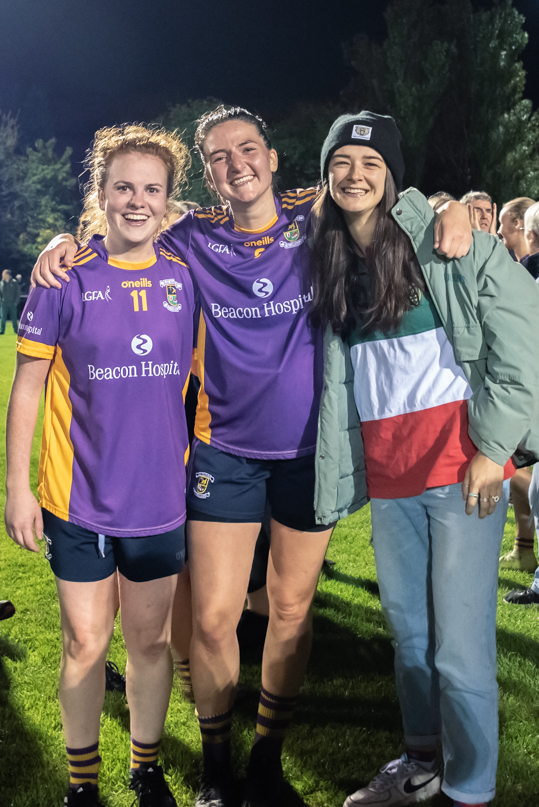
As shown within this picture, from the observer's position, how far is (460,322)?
6.81 ft

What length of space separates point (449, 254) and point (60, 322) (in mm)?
1273

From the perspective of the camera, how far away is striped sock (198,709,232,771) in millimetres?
2441

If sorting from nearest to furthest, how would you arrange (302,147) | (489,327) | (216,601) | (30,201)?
(489,327)
(216,601)
(302,147)
(30,201)

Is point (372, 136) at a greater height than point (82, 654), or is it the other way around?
point (372, 136)

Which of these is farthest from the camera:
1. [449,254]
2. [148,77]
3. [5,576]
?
[148,77]

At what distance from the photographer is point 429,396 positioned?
2158mm

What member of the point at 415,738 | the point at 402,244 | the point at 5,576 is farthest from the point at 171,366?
the point at 5,576

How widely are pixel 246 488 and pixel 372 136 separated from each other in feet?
4.19

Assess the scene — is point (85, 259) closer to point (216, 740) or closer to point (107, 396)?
point (107, 396)

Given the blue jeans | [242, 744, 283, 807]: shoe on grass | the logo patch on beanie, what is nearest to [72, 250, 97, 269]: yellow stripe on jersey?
the logo patch on beanie

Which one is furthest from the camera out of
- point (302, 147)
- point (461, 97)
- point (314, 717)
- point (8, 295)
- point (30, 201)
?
point (30, 201)

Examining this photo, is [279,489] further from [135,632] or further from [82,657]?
[82,657]

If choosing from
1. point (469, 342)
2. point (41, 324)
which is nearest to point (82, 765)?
point (41, 324)

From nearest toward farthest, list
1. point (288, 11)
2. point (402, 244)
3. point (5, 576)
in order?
point (402, 244)
point (5, 576)
point (288, 11)
